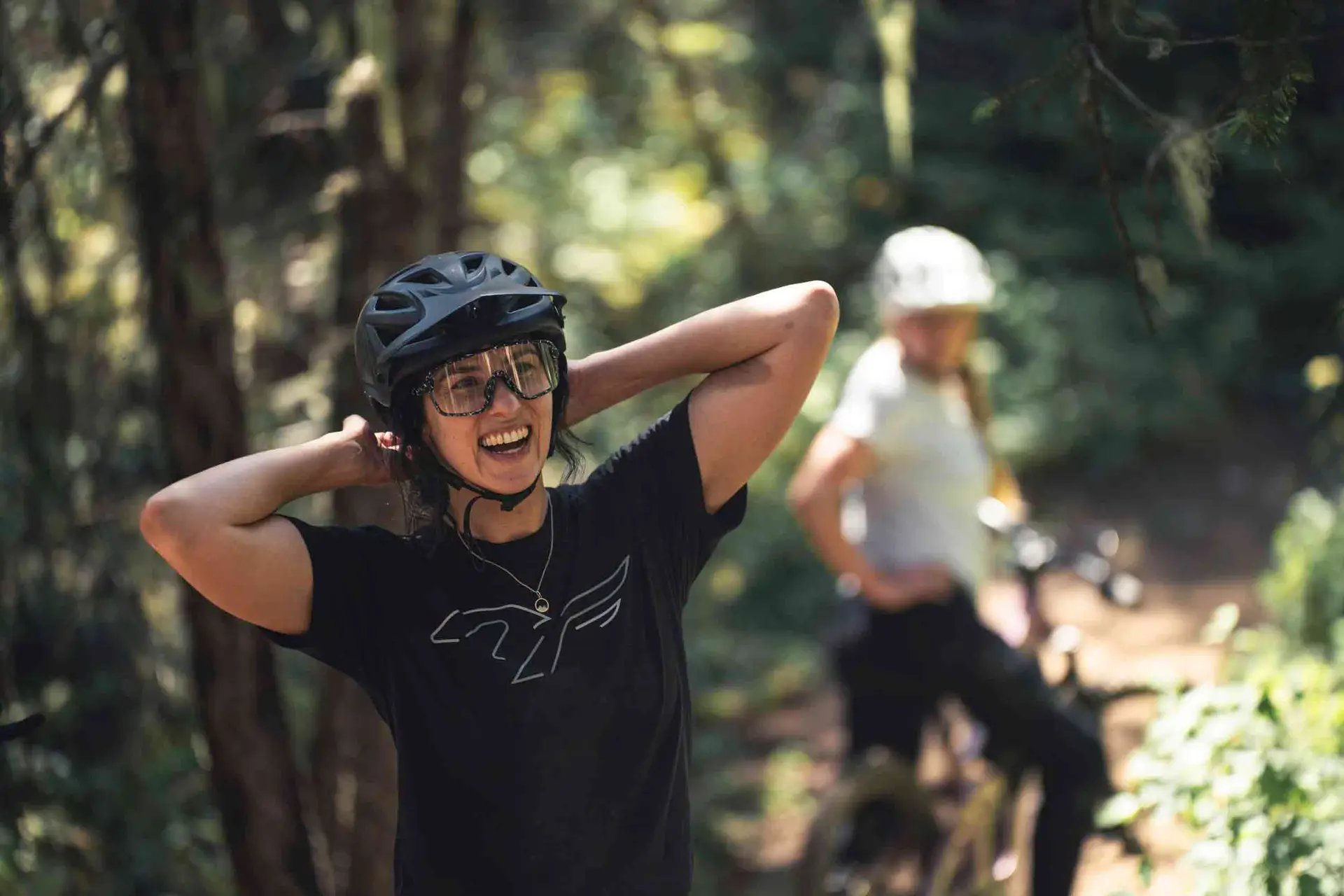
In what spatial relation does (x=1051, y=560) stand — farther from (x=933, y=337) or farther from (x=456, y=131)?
(x=456, y=131)

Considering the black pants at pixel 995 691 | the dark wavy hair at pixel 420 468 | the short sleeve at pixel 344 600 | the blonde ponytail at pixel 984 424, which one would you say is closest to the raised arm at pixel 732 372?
the dark wavy hair at pixel 420 468

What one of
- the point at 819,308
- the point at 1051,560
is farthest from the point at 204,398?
the point at 1051,560

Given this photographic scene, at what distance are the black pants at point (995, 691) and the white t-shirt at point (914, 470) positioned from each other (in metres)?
0.18

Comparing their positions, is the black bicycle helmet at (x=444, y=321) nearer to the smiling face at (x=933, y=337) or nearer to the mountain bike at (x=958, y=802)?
the smiling face at (x=933, y=337)

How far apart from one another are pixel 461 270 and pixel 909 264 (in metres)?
2.31

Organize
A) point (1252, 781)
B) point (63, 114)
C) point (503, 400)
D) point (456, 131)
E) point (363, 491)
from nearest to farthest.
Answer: point (503, 400) < point (1252, 781) < point (63, 114) < point (363, 491) < point (456, 131)

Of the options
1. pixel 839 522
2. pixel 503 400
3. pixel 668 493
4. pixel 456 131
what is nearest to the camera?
pixel 503 400

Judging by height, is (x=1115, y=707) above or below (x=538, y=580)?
below

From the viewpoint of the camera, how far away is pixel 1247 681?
11.1 feet

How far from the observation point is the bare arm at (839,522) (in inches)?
170

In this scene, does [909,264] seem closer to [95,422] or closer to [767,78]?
[95,422]

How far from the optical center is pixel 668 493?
260cm

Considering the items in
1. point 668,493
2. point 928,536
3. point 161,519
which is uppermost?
point 161,519

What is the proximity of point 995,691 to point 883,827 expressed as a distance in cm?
75
